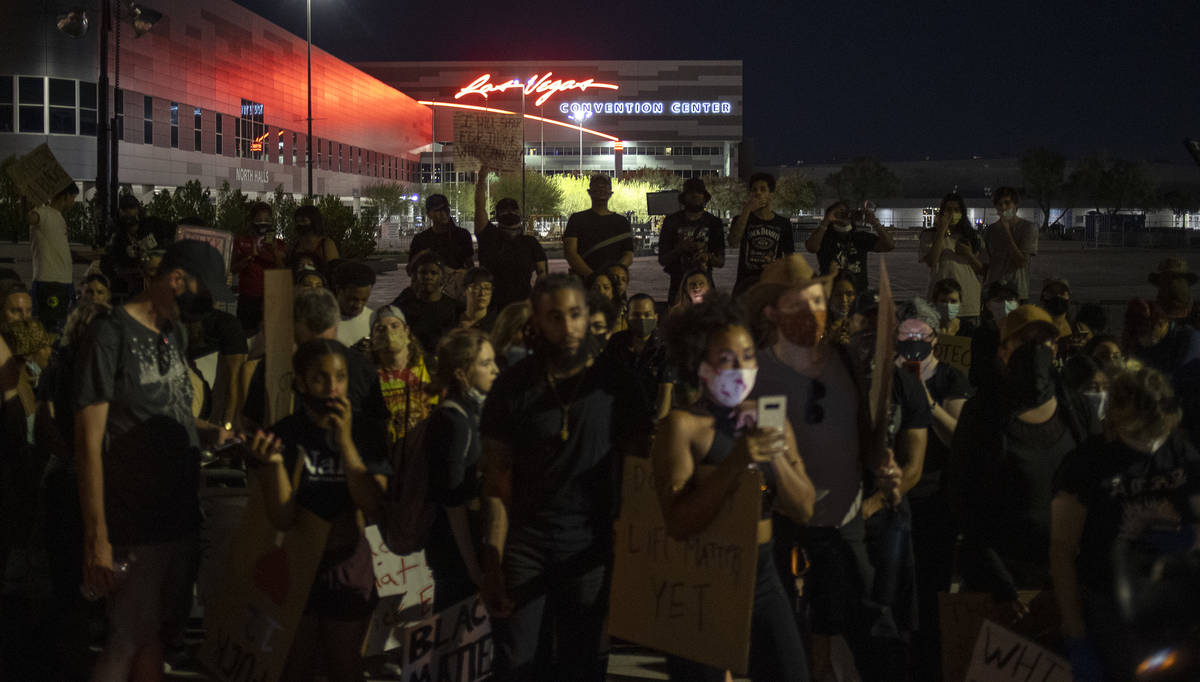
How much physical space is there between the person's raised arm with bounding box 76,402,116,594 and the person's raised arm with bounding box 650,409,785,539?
1.81 m

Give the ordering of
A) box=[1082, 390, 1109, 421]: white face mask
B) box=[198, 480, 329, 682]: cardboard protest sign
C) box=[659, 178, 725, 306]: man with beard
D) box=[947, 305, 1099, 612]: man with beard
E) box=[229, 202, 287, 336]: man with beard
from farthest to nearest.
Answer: box=[229, 202, 287, 336]: man with beard < box=[659, 178, 725, 306]: man with beard < box=[1082, 390, 1109, 421]: white face mask < box=[947, 305, 1099, 612]: man with beard < box=[198, 480, 329, 682]: cardboard protest sign

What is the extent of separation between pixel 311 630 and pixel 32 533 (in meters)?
1.94

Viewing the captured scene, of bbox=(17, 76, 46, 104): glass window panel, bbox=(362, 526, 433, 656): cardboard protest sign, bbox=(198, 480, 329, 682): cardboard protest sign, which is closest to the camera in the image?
bbox=(198, 480, 329, 682): cardboard protest sign

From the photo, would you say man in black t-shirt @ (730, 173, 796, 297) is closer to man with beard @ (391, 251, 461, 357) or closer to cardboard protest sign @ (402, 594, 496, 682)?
man with beard @ (391, 251, 461, 357)

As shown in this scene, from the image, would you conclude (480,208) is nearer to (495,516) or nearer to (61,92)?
(495,516)

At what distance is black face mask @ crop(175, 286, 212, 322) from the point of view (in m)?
4.25

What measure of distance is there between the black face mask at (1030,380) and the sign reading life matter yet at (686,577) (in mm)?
1588

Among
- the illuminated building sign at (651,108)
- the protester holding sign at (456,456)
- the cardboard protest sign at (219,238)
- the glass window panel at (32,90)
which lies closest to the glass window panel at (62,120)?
the glass window panel at (32,90)

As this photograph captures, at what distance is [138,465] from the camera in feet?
13.6

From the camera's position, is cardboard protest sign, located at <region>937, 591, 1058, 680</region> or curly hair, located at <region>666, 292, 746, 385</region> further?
cardboard protest sign, located at <region>937, 591, 1058, 680</region>

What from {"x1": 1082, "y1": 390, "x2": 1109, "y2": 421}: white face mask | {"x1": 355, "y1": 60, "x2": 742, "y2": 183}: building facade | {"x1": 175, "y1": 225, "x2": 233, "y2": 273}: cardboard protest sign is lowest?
{"x1": 1082, "y1": 390, "x2": 1109, "y2": 421}: white face mask

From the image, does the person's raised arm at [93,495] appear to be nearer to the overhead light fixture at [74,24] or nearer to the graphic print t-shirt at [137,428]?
the graphic print t-shirt at [137,428]

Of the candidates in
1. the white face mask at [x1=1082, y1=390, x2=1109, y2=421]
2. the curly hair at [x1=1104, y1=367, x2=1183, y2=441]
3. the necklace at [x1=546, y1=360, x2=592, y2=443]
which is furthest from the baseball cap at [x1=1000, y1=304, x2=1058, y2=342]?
the necklace at [x1=546, y1=360, x2=592, y2=443]

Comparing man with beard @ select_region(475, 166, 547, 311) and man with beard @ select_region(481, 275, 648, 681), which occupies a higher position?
man with beard @ select_region(475, 166, 547, 311)
